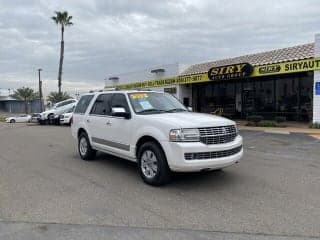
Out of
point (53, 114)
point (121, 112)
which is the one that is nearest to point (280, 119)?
point (121, 112)

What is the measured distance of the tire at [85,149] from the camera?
978cm

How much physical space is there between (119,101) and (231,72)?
1495 cm

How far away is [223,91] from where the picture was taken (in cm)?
2697

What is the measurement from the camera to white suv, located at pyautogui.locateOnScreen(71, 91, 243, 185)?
21.3ft

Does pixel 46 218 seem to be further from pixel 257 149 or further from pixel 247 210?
pixel 257 149

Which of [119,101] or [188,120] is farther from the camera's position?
[119,101]

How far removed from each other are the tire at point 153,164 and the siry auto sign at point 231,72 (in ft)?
50.3

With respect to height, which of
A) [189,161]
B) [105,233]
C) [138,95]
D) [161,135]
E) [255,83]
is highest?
[255,83]

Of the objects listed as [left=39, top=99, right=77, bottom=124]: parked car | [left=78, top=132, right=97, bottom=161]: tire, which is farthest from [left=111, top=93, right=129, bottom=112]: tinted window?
[left=39, top=99, right=77, bottom=124]: parked car

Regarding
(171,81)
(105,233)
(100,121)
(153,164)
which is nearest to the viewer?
(105,233)

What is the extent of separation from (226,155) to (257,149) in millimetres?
5532

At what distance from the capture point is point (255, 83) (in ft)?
80.6

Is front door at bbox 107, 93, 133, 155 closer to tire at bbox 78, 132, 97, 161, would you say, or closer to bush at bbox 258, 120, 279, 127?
tire at bbox 78, 132, 97, 161

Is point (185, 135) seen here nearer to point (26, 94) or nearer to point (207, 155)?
point (207, 155)
